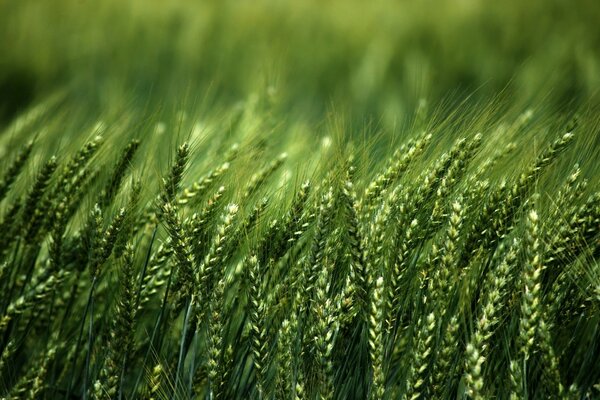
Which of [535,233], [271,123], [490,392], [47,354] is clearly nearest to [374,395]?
[490,392]

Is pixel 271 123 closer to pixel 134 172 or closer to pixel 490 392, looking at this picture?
pixel 134 172

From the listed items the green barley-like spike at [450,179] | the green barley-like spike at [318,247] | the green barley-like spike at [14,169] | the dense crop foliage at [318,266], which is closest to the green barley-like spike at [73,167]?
the dense crop foliage at [318,266]

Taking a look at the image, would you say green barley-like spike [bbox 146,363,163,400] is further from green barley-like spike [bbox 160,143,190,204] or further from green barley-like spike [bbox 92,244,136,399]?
green barley-like spike [bbox 160,143,190,204]

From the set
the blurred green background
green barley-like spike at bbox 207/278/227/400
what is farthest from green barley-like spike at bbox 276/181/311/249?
the blurred green background

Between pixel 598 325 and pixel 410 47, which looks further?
pixel 410 47

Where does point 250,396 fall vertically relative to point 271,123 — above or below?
below

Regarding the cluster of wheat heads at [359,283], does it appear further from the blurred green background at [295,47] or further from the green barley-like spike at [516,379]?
the blurred green background at [295,47]
